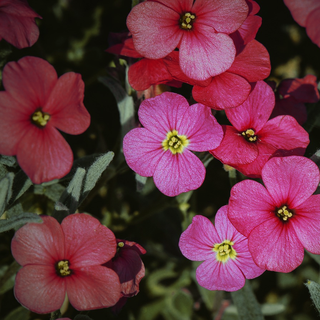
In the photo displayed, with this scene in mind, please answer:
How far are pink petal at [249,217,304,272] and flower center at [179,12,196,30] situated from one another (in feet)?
1.87

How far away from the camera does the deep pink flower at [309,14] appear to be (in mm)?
1037

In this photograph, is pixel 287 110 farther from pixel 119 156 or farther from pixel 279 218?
pixel 119 156

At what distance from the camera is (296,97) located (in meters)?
1.37

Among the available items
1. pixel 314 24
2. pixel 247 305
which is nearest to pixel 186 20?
pixel 314 24

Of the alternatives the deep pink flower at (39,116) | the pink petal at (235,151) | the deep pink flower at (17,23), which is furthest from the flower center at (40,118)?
the pink petal at (235,151)

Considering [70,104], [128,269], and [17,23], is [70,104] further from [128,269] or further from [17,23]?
[128,269]

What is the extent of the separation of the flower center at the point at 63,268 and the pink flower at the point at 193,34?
0.58 metres

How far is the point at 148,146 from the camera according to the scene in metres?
1.14

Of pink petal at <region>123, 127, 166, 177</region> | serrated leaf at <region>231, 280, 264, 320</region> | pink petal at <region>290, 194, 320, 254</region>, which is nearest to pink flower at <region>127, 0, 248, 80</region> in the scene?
pink petal at <region>123, 127, 166, 177</region>

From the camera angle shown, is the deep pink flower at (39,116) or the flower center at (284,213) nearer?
the deep pink flower at (39,116)

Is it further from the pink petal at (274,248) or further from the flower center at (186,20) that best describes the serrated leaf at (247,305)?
the flower center at (186,20)

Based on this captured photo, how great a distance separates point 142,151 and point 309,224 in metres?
0.48

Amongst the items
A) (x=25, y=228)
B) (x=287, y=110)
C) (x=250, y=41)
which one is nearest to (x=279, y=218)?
(x=287, y=110)

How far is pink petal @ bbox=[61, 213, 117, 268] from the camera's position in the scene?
103cm
